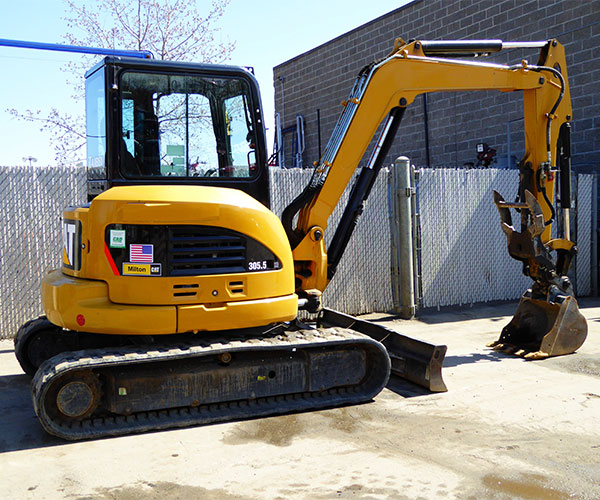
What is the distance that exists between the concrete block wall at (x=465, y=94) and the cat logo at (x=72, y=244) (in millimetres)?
9800

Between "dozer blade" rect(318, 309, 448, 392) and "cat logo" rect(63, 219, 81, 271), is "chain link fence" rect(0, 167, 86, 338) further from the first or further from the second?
"dozer blade" rect(318, 309, 448, 392)

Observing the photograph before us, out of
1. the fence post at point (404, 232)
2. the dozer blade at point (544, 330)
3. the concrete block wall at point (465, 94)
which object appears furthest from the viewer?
the concrete block wall at point (465, 94)

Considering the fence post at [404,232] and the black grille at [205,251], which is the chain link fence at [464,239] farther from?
the black grille at [205,251]

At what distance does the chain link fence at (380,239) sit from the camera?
8.17 m

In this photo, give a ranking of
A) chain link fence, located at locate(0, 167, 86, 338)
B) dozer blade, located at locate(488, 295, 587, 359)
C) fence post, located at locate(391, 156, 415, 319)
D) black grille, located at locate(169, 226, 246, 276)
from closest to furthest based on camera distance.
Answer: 1. black grille, located at locate(169, 226, 246, 276)
2. dozer blade, located at locate(488, 295, 587, 359)
3. chain link fence, located at locate(0, 167, 86, 338)
4. fence post, located at locate(391, 156, 415, 319)

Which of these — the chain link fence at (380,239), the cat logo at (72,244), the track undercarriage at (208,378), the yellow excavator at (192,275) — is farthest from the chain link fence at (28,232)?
the cat logo at (72,244)

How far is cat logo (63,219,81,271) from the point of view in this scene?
17.3 feet

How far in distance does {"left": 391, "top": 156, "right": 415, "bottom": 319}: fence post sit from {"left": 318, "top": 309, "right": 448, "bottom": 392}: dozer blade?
2876 millimetres

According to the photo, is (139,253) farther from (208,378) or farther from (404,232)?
(404,232)

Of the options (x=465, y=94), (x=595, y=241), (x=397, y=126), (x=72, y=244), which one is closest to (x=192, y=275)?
(x=72, y=244)

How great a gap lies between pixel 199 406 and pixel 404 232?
517 cm

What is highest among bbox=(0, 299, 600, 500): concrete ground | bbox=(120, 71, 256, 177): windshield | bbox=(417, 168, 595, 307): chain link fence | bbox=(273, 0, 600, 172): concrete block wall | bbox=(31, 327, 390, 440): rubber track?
bbox=(273, 0, 600, 172): concrete block wall

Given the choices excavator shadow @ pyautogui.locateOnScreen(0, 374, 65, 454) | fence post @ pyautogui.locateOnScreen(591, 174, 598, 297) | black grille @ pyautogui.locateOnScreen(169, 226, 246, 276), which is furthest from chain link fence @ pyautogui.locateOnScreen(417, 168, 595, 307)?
excavator shadow @ pyautogui.locateOnScreen(0, 374, 65, 454)

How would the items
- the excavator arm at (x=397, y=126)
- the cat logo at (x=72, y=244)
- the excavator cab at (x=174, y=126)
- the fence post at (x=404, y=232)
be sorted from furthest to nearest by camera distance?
the fence post at (x=404, y=232) → the excavator arm at (x=397, y=126) → the excavator cab at (x=174, y=126) → the cat logo at (x=72, y=244)
